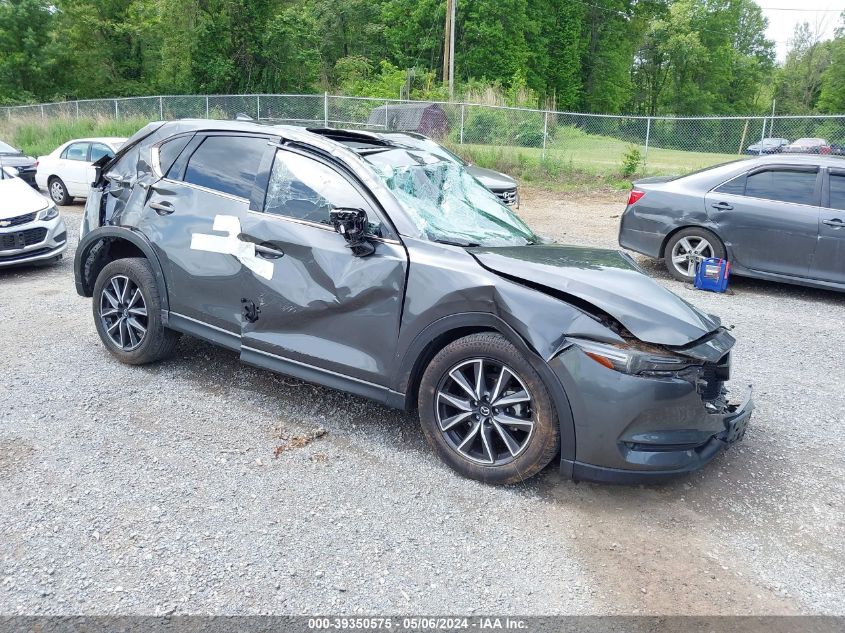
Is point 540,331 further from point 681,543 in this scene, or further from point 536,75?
point 536,75

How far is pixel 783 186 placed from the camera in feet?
26.3

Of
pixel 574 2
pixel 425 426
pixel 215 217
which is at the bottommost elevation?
pixel 425 426

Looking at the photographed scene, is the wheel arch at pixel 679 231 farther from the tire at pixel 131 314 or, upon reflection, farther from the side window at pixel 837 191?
the tire at pixel 131 314

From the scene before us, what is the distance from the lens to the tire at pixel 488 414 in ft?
11.4

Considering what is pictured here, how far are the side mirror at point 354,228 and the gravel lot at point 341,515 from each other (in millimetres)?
1175

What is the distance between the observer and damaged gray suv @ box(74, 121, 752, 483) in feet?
11.1

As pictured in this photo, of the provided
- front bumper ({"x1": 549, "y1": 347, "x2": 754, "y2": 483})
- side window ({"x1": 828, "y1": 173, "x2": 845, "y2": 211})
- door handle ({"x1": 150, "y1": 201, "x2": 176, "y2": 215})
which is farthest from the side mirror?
side window ({"x1": 828, "y1": 173, "x2": 845, "y2": 211})

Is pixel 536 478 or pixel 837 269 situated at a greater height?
pixel 837 269

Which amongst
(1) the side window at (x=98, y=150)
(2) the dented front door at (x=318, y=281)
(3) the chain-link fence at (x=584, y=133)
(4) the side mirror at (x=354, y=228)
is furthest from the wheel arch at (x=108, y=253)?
(3) the chain-link fence at (x=584, y=133)

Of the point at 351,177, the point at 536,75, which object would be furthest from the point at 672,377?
the point at 536,75

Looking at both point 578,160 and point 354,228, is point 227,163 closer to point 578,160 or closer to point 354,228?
point 354,228

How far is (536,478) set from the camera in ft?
12.5

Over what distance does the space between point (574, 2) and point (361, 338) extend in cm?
5667

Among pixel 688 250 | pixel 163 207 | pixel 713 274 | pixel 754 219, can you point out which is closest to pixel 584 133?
pixel 688 250
